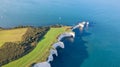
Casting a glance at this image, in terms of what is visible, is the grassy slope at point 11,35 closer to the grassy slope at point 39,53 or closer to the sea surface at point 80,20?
the grassy slope at point 39,53

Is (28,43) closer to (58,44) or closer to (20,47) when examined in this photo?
(20,47)

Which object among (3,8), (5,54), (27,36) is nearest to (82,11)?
(3,8)

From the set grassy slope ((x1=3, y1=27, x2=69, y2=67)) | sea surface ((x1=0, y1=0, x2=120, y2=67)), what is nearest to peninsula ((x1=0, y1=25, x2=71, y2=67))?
grassy slope ((x1=3, y1=27, x2=69, y2=67))

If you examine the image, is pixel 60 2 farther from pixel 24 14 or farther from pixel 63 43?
pixel 63 43

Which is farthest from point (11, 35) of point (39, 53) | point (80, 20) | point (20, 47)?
point (80, 20)

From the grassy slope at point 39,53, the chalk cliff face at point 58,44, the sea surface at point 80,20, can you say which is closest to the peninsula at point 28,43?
the grassy slope at point 39,53
